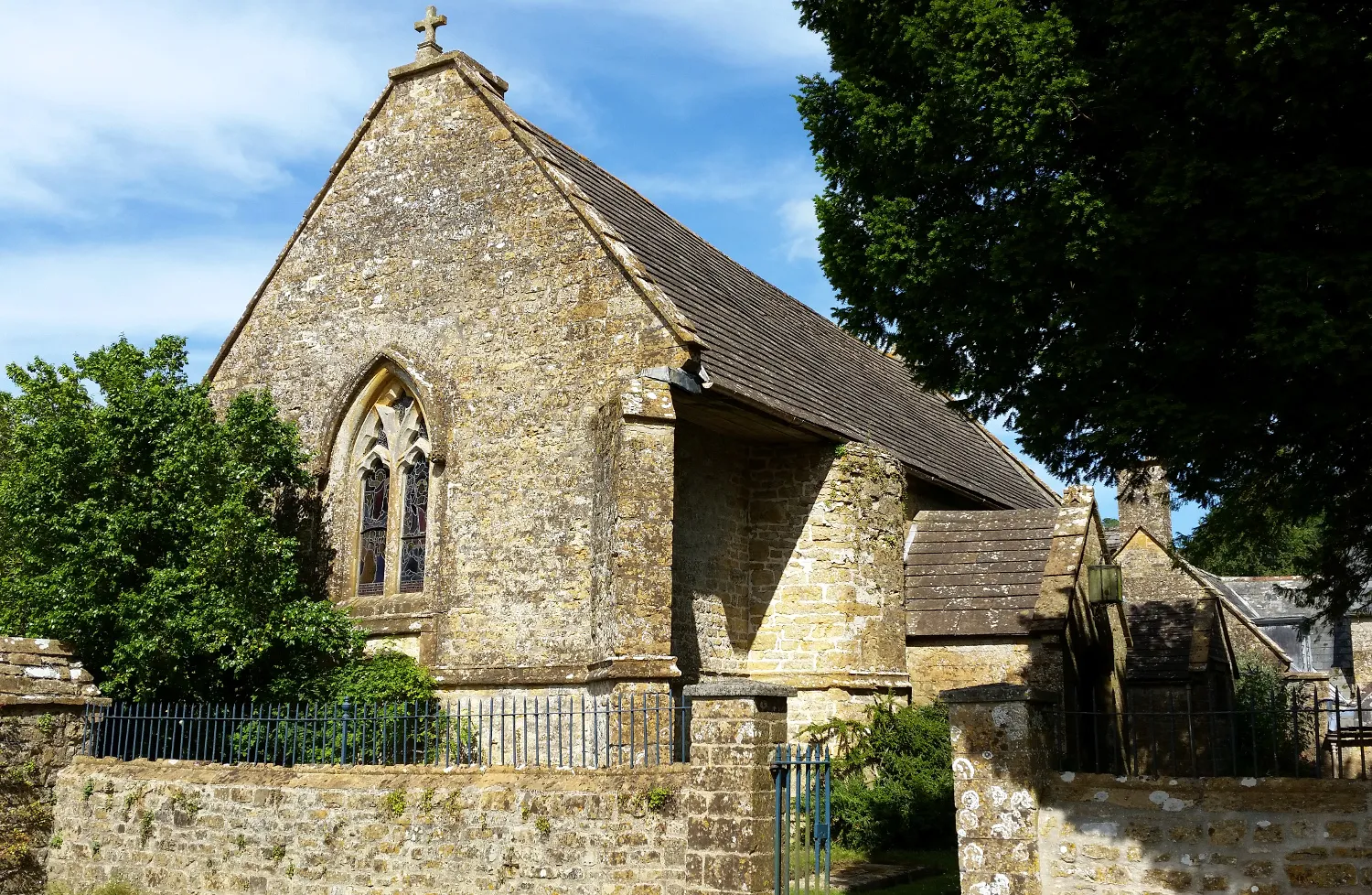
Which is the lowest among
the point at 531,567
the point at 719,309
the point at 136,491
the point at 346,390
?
the point at 531,567

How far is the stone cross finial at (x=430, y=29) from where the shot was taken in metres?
16.9

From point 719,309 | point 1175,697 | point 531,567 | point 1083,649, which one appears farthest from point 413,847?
point 1175,697

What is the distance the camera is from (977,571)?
16906mm

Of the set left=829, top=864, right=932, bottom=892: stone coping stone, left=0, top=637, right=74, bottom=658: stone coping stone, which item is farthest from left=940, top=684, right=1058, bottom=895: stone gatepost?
left=0, top=637, right=74, bottom=658: stone coping stone

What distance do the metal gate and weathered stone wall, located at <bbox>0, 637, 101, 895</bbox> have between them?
8061mm

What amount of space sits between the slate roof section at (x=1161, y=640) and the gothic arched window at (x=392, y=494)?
12.3 metres

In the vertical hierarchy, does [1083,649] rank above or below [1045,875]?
above

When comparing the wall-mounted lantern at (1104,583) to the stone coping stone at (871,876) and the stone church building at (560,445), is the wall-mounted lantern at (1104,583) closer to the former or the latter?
the stone church building at (560,445)

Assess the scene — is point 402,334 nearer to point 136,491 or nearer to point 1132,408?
point 136,491

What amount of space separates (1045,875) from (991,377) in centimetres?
358

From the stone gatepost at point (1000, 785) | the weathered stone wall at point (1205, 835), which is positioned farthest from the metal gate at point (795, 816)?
the weathered stone wall at point (1205, 835)

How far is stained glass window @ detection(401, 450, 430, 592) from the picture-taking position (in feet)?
50.5

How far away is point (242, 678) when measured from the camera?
14.4 m

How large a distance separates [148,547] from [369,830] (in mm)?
5849
